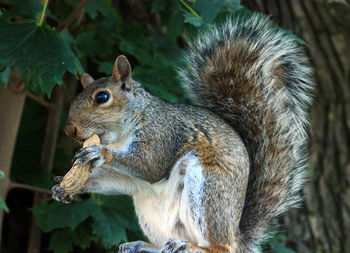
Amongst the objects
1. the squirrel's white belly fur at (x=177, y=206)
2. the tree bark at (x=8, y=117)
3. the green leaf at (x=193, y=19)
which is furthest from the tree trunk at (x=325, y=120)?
the squirrel's white belly fur at (x=177, y=206)

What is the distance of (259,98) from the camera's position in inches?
59.0

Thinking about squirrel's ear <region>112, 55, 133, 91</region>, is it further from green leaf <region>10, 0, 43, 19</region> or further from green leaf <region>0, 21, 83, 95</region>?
green leaf <region>10, 0, 43, 19</region>

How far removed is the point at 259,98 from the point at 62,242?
93 cm

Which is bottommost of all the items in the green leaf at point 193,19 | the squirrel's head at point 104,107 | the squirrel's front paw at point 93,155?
the squirrel's front paw at point 93,155

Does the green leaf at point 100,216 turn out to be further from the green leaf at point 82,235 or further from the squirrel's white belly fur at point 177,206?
the squirrel's white belly fur at point 177,206

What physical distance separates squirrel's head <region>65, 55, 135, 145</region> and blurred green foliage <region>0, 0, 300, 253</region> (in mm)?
108

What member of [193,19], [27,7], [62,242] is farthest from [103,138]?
[62,242]

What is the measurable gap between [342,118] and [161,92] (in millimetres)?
1147

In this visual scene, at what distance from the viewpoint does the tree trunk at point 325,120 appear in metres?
2.57

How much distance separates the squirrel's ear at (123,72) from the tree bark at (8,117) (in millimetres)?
611

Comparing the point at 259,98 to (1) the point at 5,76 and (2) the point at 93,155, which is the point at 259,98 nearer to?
(2) the point at 93,155

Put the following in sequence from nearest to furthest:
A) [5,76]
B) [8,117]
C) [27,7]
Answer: [27,7] → [5,76] → [8,117]

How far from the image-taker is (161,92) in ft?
5.86

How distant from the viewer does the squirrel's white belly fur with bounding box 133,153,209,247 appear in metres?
1.32
